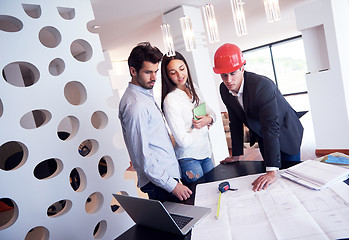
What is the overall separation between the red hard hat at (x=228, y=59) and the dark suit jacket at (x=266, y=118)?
0.47 ft

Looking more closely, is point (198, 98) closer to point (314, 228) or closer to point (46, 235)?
point (314, 228)

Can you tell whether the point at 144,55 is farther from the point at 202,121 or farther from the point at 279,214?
the point at 279,214

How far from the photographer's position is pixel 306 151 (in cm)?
455

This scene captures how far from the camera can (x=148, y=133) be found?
151 cm

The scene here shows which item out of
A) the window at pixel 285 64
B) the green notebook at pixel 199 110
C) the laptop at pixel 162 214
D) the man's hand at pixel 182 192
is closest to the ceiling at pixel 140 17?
the green notebook at pixel 199 110

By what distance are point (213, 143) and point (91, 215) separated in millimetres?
2263

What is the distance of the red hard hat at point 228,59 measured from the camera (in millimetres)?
1458

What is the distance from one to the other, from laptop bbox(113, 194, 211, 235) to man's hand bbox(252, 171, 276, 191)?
0.85 ft

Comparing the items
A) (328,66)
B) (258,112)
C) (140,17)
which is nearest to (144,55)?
(258,112)

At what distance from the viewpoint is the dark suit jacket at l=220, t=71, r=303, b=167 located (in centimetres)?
142

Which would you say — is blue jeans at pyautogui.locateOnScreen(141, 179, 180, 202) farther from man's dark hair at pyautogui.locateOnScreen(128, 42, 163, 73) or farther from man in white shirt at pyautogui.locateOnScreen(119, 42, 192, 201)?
man's dark hair at pyautogui.locateOnScreen(128, 42, 163, 73)

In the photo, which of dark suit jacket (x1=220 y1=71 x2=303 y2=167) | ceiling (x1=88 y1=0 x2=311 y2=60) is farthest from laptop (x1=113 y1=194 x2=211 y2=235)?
ceiling (x1=88 y1=0 x2=311 y2=60)

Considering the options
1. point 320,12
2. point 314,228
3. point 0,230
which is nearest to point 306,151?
point 320,12

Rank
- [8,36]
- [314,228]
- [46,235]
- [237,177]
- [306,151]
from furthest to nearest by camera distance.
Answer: [306,151] < [46,235] < [8,36] < [237,177] < [314,228]
